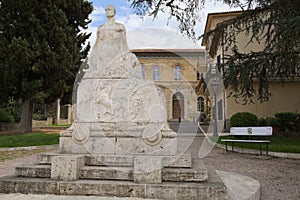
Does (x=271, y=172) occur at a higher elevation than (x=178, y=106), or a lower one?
lower

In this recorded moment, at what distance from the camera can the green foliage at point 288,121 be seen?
693 inches

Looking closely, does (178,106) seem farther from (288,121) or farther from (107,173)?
(107,173)

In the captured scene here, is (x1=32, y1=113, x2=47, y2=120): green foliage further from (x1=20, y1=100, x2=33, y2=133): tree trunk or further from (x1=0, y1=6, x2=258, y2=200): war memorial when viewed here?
(x1=0, y1=6, x2=258, y2=200): war memorial

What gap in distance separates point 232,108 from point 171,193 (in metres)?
17.5

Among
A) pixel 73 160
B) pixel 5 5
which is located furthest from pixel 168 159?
pixel 5 5

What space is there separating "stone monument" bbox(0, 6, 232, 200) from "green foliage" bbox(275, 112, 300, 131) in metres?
14.0

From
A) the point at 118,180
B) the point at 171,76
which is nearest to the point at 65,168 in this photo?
the point at 118,180

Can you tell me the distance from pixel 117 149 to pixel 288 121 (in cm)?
1537

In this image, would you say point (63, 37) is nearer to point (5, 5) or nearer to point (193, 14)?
point (5, 5)

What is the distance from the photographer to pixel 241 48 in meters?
22.0

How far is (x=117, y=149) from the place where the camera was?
540cm

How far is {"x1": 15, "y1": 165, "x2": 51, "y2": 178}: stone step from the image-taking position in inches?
188

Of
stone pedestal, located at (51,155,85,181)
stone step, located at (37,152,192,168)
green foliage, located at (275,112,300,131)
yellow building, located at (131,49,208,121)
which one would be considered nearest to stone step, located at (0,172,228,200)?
stone pedestal, located at (51,155,85,181)

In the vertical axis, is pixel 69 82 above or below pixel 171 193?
above
